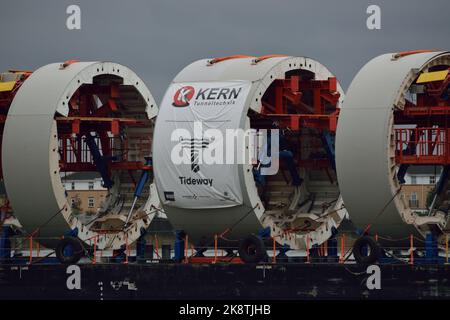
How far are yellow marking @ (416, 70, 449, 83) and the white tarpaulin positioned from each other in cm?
630

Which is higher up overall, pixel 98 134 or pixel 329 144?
pixel 98 134

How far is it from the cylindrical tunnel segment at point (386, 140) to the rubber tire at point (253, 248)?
11.5 ft

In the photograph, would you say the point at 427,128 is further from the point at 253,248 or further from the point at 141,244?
the point at 141,244

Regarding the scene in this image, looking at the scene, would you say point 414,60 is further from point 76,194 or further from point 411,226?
point 76,194

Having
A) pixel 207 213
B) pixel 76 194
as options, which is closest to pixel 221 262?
pixel 207 213

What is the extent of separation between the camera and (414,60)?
6034 cm

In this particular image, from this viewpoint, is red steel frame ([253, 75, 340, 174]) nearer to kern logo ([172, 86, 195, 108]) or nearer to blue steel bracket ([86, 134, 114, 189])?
kern logo ([172, 86, 195, 108])

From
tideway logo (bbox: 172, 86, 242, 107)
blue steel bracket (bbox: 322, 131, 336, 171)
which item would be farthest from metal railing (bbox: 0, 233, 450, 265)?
tideway logo (bbox: 172, 86, 242, 107)

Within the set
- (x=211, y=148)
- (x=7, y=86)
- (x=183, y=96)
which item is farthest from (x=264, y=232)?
(x=7, y=86)

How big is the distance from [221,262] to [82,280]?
5065 millimetres

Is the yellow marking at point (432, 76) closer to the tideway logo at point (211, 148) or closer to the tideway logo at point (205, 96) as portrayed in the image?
the tideway logo at point (211, 148)

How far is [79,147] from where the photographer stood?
69875 millimetres

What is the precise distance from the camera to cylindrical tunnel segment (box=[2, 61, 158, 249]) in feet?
212

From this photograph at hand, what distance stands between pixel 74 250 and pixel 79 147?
649 centimetres
